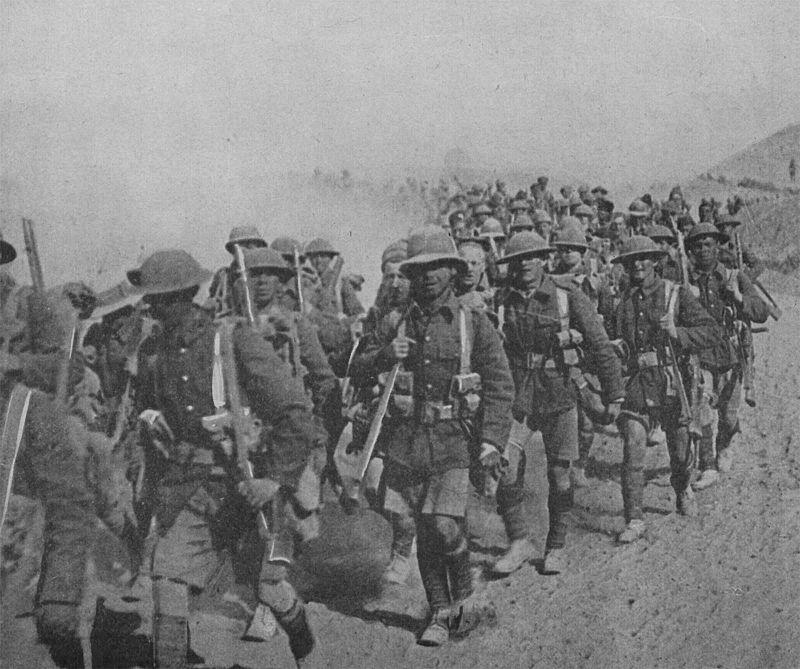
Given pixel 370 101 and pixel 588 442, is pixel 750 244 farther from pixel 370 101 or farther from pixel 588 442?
pixel 370 101

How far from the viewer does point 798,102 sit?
6102 mm

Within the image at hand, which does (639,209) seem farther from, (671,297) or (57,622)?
(57,622)

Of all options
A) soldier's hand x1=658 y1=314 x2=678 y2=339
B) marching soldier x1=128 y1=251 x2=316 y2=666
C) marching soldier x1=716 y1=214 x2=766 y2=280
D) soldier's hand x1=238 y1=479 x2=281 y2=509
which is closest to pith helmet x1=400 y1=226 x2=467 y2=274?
marching soldier x1=128 y1=251 x2=316 y2=666

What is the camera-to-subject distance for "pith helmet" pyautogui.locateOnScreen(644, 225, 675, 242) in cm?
629

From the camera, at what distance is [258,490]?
4.57m

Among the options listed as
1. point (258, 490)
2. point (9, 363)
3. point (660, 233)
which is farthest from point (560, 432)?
point (9, 363)

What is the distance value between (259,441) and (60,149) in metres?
2.66

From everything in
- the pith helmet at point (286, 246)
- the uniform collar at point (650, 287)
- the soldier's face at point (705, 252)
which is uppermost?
the pith helmet at point (286, 246)

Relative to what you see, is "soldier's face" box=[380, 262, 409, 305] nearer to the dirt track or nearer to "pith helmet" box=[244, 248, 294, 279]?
"pith helmet" box=[244, 248, 294, 279]

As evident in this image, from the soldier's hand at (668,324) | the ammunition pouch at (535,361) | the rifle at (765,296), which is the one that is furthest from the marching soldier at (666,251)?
the ammunition pouch at (535,361)

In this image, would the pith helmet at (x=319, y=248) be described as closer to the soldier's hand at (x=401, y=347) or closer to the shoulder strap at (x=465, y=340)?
the soldier's hand at (x=401, y=347)

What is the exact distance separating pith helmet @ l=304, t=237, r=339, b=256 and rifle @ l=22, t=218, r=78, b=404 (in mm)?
1657

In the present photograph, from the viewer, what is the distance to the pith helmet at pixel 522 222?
6.60 metres

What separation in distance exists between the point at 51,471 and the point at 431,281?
2622 millimetres
